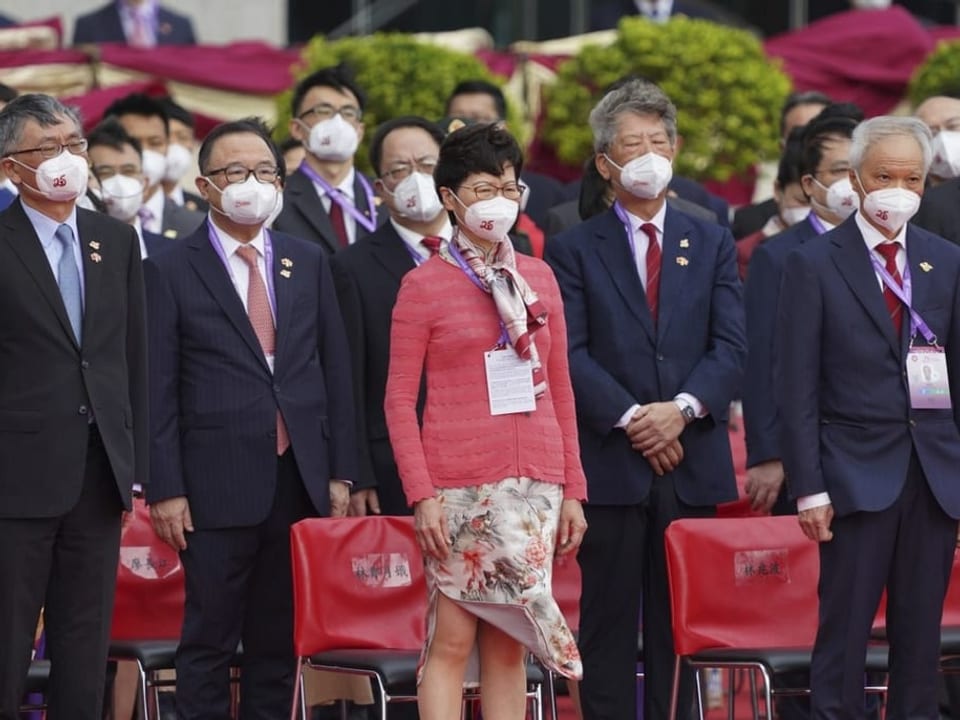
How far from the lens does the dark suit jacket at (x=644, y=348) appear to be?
7.78m

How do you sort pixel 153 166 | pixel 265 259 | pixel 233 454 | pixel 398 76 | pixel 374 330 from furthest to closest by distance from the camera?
pixel 398 76, pixel 153 166, pixel 374 330, pixel 265 259, pixel 233 454

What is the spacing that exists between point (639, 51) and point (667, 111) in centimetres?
406

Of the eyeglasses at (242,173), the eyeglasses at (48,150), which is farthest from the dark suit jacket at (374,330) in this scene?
the eyeglasses at (48,150)

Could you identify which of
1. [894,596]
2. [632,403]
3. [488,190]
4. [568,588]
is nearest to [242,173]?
[488,190]

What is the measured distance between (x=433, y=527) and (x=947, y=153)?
3.47m

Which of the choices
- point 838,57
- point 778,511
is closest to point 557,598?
point 778,511

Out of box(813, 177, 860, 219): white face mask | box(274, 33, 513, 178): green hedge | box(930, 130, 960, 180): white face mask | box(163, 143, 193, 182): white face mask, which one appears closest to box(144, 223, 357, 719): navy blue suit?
box(813, 177, 860, 219): white face mask

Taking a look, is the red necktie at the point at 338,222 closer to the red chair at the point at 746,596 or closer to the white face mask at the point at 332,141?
the white face mask at the point at 332,141

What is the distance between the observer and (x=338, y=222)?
9.26 meters

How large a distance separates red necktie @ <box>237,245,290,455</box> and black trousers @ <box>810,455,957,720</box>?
189 centimetres

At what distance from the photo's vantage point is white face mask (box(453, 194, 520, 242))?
689 cm

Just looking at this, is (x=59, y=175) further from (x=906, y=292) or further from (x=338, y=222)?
(x=906, y=292)

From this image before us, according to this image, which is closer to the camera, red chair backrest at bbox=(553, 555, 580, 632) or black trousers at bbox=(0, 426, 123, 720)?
black trousers at bbox=(0, 426, 123, 720)

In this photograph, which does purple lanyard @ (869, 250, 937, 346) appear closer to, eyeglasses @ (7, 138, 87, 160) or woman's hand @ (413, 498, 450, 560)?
woman's hand @ (413, 498, 450, 560)
